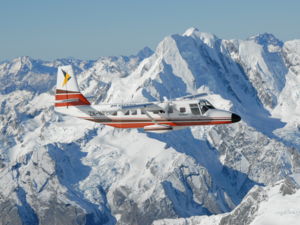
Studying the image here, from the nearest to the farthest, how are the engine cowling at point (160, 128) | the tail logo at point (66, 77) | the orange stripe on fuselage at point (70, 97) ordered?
1. the engine cowling at point (160, 128)
2. the orange stripe on fuselage at point (70, 97)
3. the tail logo at point (66, 77)

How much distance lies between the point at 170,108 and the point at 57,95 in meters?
25.7

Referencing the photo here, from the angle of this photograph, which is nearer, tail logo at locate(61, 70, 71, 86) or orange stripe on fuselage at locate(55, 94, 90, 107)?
orange stripe on fuselage at locate(55, 94, 90, 107)

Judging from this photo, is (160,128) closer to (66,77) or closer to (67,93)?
(67,93)

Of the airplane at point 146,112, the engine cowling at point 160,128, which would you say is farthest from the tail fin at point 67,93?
the engine cowling at point 160,128

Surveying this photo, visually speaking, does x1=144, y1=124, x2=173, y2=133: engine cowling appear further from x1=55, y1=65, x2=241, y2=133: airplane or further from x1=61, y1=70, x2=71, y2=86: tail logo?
x1=61, y1=70, x2=71, y2=86: tail logo

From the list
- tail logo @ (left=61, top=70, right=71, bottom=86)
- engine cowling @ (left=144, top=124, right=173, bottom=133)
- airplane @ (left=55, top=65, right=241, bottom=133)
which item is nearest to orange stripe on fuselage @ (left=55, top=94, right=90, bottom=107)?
airplane @ (left=55, top=65, right=241, bottom=133)

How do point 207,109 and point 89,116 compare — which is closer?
point 207,109

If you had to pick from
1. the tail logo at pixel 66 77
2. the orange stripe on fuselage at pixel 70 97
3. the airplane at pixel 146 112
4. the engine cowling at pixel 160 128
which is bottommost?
the engine cowling at pixel 160 128

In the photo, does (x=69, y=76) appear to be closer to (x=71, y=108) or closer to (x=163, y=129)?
(x=71, y=108)

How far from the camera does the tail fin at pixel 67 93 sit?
11750 cm

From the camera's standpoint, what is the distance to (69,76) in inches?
4648

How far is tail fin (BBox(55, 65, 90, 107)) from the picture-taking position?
118 m

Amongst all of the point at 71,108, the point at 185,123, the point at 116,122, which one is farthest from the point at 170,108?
the point at 71,108

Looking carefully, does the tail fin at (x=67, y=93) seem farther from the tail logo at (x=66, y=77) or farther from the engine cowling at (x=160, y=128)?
the engine cowling at (x=160, y=128)
